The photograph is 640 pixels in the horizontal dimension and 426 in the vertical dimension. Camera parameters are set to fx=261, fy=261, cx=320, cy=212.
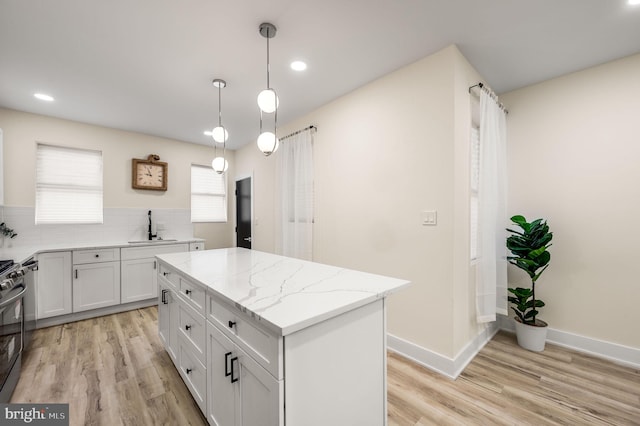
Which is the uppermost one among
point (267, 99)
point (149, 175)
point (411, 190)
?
point (267, 99)

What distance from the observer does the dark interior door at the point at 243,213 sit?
4.70 m

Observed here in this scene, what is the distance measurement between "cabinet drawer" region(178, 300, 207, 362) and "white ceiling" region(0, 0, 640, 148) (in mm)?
1955

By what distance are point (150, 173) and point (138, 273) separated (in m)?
1.61

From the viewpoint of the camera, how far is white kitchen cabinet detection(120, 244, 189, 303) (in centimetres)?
346

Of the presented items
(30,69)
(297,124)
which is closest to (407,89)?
(297,124)

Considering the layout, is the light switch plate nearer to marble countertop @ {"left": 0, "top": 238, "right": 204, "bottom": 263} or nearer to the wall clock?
marble countertop @ {"left": 0, "top": 238, "right": 204, "bottom": 263}

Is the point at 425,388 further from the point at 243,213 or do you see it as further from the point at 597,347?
the point at 243,213

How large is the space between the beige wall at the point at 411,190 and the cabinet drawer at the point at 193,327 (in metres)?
1.63

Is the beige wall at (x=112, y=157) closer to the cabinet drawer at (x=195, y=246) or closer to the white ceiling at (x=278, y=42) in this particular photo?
the white ceiling at (x=278, y=42)

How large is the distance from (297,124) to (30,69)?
2618mm

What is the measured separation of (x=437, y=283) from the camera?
2.12m

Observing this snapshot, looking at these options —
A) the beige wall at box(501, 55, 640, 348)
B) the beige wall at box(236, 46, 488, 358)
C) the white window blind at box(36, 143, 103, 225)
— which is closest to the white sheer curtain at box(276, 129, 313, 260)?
the beige wall at box(236, 46, 488, 358)

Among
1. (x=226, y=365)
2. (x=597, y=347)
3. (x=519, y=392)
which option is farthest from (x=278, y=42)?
(x=597, y=347)

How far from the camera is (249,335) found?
1089mm
